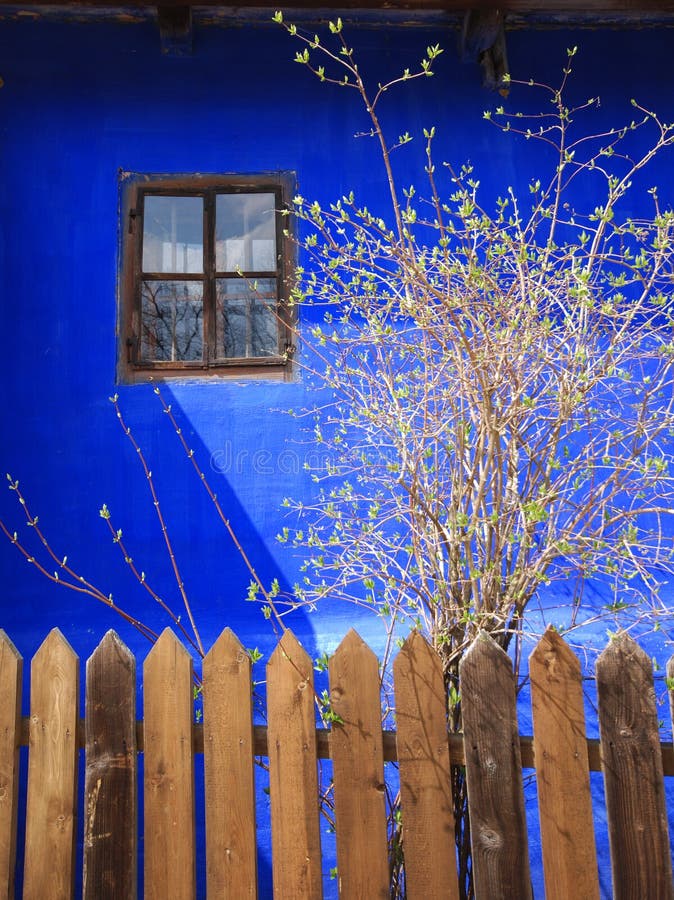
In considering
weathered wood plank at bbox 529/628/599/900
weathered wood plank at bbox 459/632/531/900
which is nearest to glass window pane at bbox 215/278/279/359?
weathered wood plank at bbox 459/632/531/900

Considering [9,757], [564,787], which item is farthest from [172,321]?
[564,787]

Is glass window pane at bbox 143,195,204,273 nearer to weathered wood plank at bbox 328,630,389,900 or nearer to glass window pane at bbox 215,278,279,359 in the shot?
glass window pane at bbox 215,278,279,359

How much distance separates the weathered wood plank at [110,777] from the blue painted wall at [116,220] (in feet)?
5.31

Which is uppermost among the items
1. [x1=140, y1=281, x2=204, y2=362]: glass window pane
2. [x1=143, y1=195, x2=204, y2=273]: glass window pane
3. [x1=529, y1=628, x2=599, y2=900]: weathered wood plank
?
[x1=143, y1=195, x2=204, y2=273]: glass window pane

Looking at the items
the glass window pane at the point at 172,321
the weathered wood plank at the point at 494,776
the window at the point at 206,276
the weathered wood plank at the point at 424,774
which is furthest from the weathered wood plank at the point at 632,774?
the glass window pane at the point at 172,321

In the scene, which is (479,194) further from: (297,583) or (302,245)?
(297,583)

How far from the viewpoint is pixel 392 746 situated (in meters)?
2.61

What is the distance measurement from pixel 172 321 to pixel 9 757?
8.89ft

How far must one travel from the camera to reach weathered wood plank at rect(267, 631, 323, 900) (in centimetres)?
256

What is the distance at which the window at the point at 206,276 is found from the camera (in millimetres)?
4762

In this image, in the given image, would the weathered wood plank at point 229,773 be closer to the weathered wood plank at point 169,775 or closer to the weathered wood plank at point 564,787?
the weathered wood plank at point 169,775

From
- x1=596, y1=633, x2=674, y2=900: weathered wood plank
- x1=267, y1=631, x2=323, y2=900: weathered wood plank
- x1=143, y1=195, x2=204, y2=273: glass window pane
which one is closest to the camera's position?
x1=596, y1=633, x2=674, y2=900: weathered wood plank

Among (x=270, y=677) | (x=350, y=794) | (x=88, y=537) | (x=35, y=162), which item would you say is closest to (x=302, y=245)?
(x=35, y=162)

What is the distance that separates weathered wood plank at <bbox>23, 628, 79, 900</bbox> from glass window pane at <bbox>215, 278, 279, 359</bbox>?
2.36m
